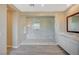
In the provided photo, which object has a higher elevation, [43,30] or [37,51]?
[43,30]

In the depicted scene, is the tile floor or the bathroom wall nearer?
the tile floor

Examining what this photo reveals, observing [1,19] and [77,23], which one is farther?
[77,23]

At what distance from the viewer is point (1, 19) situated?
335 centimetres

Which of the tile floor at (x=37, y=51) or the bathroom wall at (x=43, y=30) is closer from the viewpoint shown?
the tile floor at (x=37, y=51)

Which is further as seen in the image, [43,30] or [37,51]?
[43,30]

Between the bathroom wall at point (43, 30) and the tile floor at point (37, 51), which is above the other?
the bathroom wall at point (43, 30)

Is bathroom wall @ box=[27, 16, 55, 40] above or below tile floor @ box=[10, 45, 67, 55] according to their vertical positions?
above

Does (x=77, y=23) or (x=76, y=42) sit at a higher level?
(x=77, y=23)

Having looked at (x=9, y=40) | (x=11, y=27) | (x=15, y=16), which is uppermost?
(x=15, y=16)
